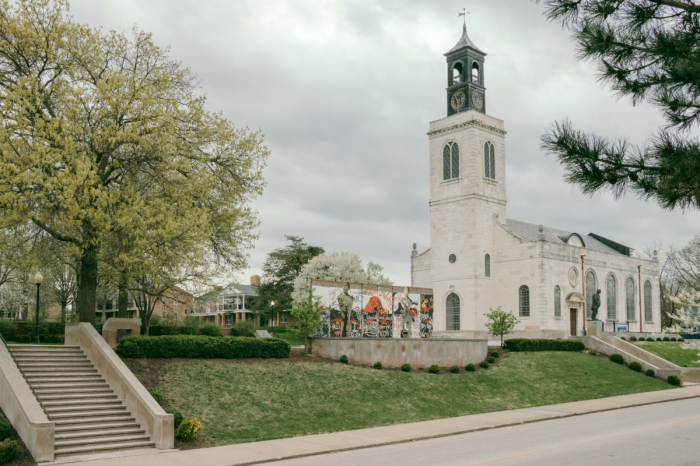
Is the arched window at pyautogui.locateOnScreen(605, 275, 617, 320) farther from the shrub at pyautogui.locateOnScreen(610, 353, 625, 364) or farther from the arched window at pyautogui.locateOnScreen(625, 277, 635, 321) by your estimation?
the shrub at pyautogui.locateOnScreen(610, 353, 625, 364)

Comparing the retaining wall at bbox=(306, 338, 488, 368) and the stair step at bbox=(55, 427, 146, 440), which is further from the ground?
the retaining wall at bbox=(306, 338, 488, 368)

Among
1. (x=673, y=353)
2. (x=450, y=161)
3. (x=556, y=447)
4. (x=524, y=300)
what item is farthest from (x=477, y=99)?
(x=556, y=447)

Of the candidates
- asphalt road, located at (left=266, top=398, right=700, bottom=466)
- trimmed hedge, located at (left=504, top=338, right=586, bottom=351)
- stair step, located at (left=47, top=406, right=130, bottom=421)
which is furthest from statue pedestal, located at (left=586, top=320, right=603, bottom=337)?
stair step, located at (left=47, top=406, right=130, bottom=421)

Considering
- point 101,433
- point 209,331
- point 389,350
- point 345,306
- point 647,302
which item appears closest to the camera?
point 101,433

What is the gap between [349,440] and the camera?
16234 millimetres

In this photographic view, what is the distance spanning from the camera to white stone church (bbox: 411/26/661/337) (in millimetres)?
48031

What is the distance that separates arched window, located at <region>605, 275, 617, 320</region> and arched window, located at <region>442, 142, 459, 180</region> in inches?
746

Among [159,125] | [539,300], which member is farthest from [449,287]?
[159,125]

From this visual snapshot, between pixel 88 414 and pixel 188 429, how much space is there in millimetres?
2946

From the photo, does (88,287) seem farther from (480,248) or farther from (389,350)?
(480,248)

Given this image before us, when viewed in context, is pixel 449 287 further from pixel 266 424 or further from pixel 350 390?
pixel 266 424

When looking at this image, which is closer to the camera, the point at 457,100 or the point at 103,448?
the point at 103,448

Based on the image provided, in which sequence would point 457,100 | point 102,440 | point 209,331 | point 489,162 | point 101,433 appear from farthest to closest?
point 457,100, point 489,162, point 209,331, point 101,433, point 102,440

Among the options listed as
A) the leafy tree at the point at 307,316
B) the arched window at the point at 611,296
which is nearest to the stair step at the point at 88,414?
the leafy tree at the point at 307,316
